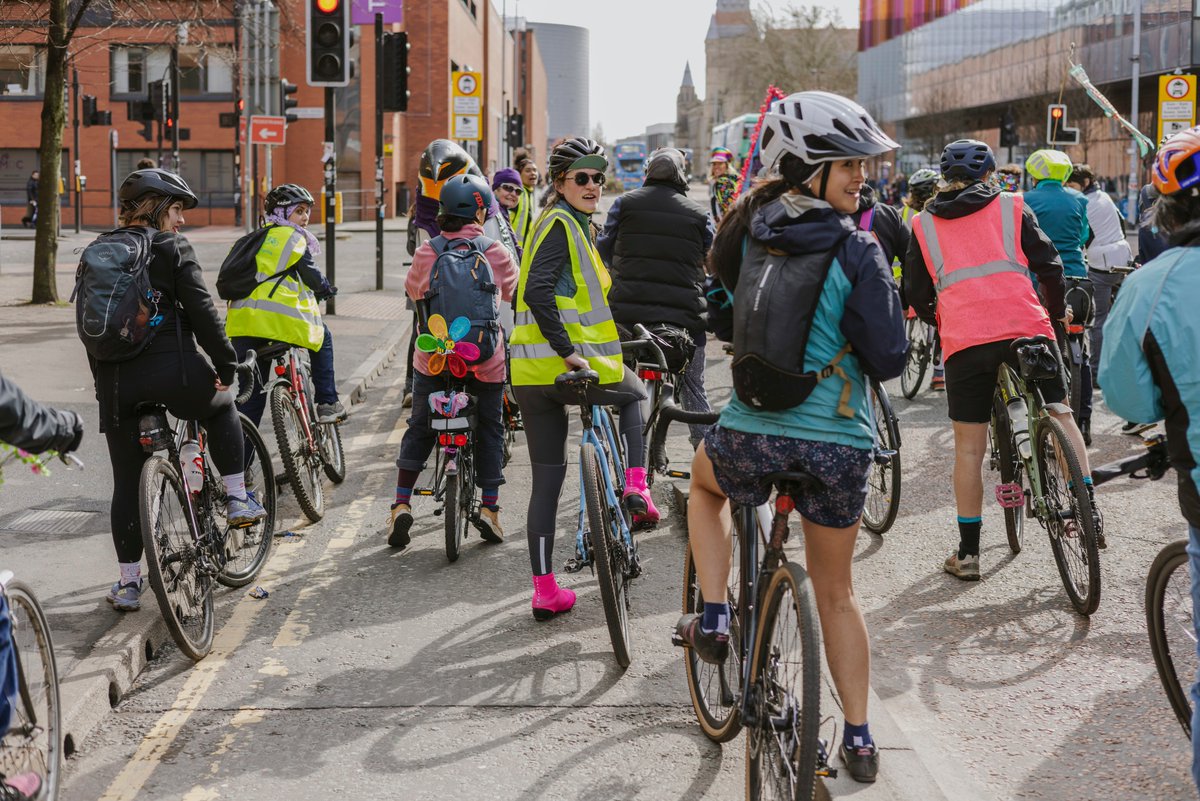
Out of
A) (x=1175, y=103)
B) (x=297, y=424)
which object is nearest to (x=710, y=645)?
(x=297, y=424)

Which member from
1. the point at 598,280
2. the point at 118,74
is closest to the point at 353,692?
the point at 598,280

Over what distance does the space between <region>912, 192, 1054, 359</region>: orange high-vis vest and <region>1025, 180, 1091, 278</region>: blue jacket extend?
2.89 metres

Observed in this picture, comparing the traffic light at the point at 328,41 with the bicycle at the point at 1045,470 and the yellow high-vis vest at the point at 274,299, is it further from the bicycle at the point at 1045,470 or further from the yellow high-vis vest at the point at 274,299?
the bicycle at the point at 1045,470

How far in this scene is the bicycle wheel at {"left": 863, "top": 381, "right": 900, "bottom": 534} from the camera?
288 inches

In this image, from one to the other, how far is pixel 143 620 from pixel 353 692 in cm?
105

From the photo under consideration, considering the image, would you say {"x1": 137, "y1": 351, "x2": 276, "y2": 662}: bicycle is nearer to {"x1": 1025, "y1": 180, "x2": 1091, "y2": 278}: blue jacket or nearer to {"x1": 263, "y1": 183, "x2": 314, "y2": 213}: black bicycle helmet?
{"x1": 263, "y1": 183, "x2": 314, "y2": 213}: black bicycle helmet

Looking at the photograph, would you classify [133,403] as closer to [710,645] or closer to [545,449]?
[545,449]

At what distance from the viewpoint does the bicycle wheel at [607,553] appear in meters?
5.15

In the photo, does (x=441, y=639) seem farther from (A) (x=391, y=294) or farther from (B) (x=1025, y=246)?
(A) (x=391, y=294)

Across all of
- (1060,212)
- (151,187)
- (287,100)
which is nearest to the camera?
(151,187)

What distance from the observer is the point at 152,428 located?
551 cm

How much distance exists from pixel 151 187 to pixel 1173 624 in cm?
390

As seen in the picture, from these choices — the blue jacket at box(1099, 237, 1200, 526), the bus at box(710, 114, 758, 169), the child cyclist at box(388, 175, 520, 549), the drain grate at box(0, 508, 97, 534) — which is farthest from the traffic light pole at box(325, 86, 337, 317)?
the bus at box(710, 114, 758, 169)

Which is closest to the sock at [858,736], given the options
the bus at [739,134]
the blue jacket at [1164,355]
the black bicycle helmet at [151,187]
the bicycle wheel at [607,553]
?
the blue jacket at [1164,355]
